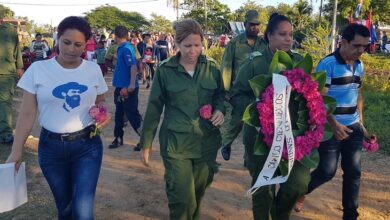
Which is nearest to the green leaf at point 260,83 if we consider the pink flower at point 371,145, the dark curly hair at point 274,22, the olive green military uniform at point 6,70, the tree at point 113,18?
the dark curly hair at point 274,22

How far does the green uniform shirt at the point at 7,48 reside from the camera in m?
6.90

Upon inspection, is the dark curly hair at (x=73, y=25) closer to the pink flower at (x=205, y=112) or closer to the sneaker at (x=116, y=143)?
the pink flower at (x=205, y=112)

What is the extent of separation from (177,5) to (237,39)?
4307cm

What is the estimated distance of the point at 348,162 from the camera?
394 cm

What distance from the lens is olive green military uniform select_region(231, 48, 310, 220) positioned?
3383mm

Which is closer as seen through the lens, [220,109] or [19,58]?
[220,109]

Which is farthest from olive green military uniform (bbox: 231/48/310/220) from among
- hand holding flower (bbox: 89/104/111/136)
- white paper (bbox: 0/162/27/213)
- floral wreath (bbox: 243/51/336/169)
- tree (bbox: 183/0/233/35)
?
tree (bbox: 183/0/233/35)

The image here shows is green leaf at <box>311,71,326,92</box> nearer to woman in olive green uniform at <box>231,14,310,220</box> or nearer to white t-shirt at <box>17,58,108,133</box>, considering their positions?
woman in olive green uniform at <box>231,14,310,220</box>

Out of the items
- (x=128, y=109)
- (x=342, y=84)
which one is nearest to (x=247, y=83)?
(x=342, y=84)

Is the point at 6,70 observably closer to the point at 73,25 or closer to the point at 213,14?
the point at 73,25

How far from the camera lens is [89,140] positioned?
3.18 m

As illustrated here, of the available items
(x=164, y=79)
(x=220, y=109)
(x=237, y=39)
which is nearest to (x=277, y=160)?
(x=220, y=109)

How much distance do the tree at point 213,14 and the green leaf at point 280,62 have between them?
49.7 meters

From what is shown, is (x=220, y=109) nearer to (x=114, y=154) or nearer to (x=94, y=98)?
(x=94, y=98)
